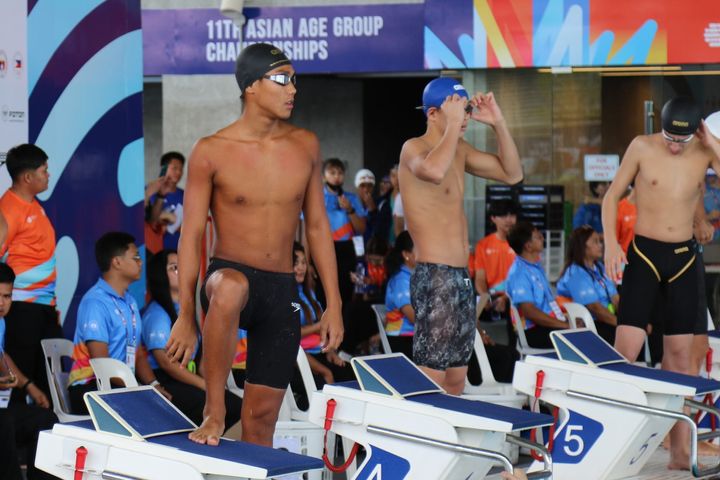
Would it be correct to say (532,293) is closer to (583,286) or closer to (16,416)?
(583,286)

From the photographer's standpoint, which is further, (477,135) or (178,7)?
(178,7)

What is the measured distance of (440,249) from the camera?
540 cm

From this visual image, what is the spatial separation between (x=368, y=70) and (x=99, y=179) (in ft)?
15.9

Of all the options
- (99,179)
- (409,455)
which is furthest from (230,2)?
(409,455)

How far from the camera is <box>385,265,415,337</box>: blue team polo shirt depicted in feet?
24.5

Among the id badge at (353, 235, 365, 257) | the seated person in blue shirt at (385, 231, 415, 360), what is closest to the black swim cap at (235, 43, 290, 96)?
the seated person in blue shirt at (385, 231, 415, 360)

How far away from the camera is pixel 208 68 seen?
12.6 m

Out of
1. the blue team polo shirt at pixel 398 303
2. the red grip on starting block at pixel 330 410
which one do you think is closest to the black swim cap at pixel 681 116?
the blue team polo shirt at pixel 398 303

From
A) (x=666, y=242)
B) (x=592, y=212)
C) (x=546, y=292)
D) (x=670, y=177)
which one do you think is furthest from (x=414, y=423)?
(x=592, y=212)

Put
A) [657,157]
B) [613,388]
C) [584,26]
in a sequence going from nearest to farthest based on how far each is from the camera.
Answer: [613,388], [657,157], [584,26]

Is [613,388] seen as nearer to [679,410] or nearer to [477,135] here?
[679,410]

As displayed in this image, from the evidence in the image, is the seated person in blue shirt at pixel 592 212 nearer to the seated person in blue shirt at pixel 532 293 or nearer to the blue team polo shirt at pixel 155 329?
the seated person in blue shirt at pixel 532 293

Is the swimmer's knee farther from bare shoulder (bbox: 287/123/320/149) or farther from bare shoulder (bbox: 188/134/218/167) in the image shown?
bare shoulder (bbox: 287/123/320/149)

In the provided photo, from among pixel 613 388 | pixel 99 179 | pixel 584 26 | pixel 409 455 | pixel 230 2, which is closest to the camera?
pixel 409 455
